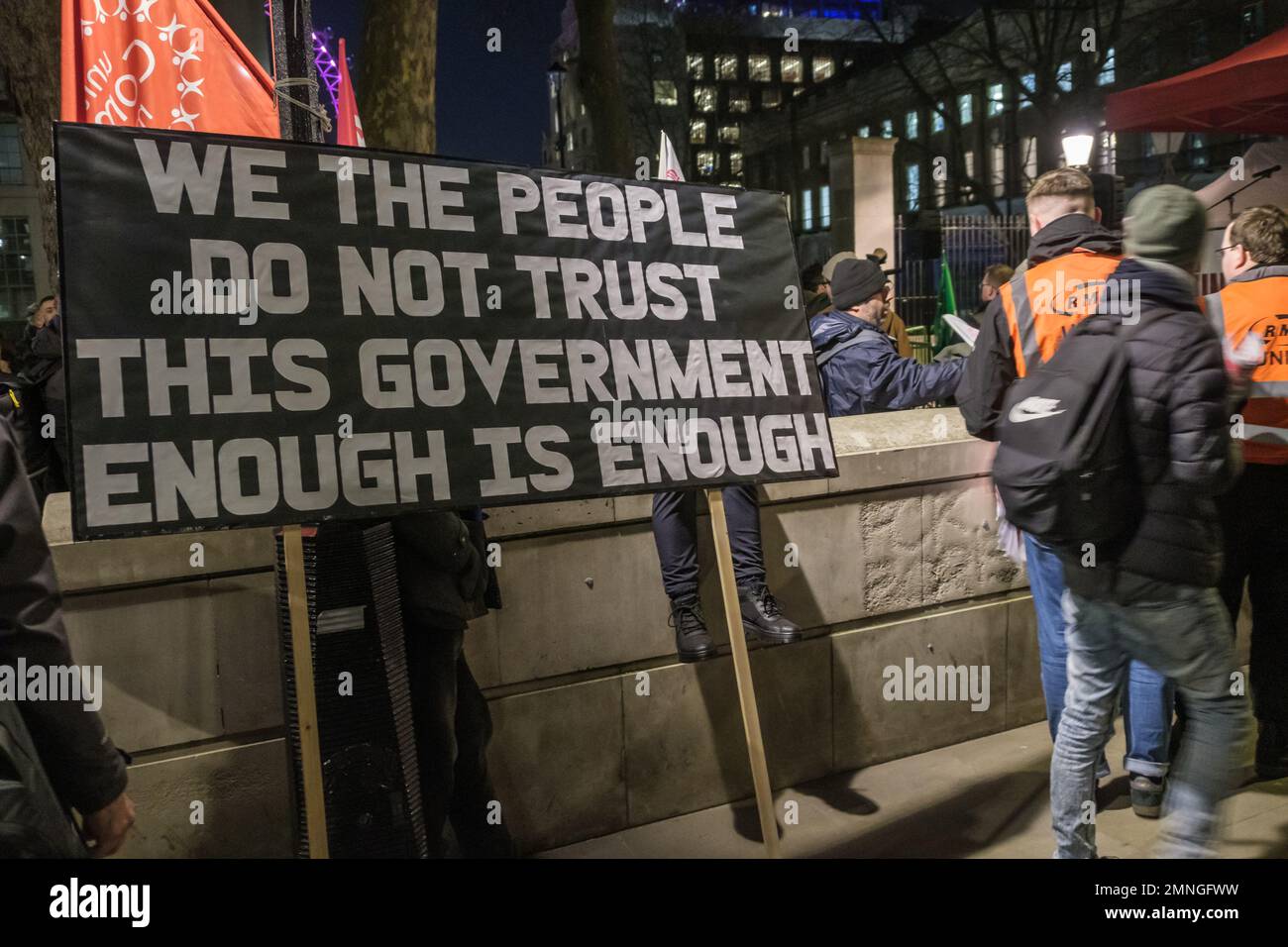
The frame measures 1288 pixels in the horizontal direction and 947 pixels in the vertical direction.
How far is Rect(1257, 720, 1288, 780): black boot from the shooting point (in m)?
4.35

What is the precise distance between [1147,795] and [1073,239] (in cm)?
228

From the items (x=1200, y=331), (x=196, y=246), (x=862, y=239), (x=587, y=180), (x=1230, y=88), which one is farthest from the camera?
(x=862, y=239)

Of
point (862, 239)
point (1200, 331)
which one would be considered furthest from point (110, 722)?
point (862, 239)

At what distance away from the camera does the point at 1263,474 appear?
4.18 meters

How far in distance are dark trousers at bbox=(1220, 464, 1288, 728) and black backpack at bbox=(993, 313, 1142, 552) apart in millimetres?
1715

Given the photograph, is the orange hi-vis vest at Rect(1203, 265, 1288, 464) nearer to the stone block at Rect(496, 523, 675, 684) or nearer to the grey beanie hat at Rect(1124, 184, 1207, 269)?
the grey beanie hat at Rect(1124, 184, 1207, 269)

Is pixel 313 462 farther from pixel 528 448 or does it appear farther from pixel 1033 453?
pixel 1033 453

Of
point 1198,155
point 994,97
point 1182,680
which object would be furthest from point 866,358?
point 994,97

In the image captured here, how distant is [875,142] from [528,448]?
1407 cm

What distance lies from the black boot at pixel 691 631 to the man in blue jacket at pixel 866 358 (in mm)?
1111

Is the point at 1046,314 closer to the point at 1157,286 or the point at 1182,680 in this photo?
the point at 1157,286

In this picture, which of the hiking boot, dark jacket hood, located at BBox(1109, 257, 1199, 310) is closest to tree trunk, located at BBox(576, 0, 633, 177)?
the hiking boot

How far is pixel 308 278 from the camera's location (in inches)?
109
